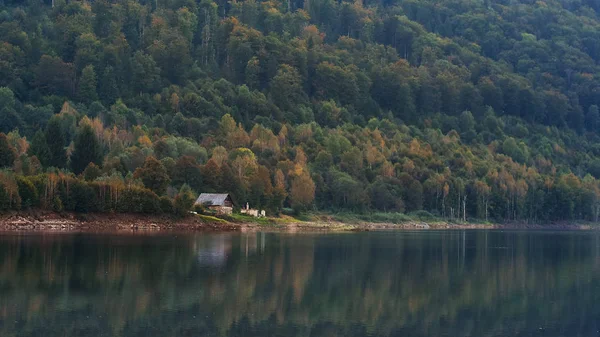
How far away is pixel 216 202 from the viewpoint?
104 m

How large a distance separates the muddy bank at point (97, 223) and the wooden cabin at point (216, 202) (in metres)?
5.62

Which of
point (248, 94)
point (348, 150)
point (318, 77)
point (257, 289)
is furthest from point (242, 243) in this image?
point (318, 77)

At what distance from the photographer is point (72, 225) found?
85.4m

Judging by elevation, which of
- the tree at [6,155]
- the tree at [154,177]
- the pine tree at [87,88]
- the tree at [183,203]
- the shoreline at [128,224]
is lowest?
the shoreline at [128,224]

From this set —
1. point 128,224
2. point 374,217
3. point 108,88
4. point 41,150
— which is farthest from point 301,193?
point 108,88

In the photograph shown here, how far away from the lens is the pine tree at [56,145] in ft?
338

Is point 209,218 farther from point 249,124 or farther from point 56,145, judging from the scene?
point 249,124

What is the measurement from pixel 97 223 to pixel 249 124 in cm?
6902

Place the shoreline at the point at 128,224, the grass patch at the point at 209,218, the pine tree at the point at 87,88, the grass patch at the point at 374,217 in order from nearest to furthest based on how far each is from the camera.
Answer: the shoreline at the point at 128,224 → the grass patch at the point at 209,218 → the grass patch at the point at 374,217 → the pine tree at the point at 87,88

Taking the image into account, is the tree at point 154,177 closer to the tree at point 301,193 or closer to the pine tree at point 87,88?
the tree at point 301,193

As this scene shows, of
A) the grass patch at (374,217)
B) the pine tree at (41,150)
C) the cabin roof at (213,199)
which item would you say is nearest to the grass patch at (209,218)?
the cabin roof at (213,199)

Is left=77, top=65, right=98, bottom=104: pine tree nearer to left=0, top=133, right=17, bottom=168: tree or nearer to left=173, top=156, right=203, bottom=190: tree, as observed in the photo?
left=173, top=156, right=203, bottom=190: tree

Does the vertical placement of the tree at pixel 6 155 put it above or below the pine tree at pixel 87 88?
below

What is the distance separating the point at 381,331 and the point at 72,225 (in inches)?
2249
